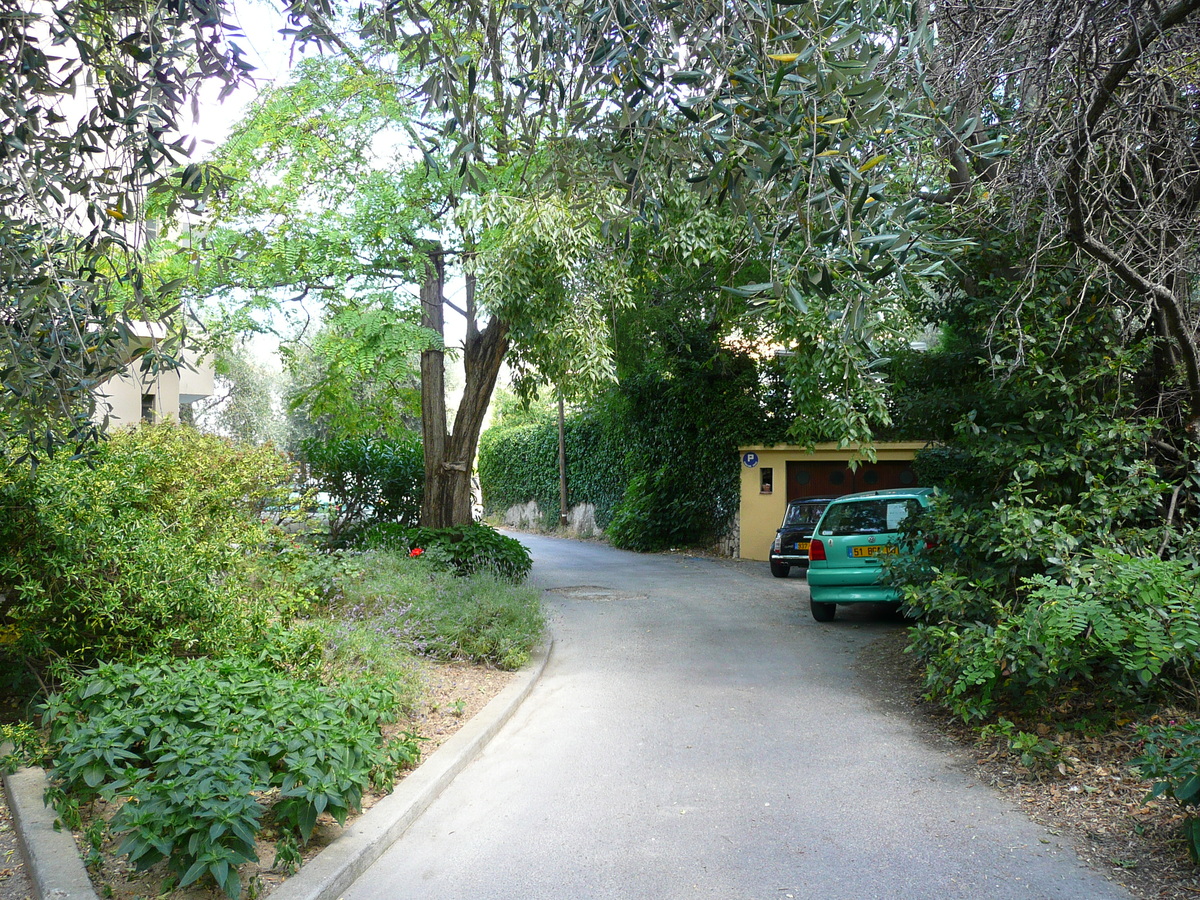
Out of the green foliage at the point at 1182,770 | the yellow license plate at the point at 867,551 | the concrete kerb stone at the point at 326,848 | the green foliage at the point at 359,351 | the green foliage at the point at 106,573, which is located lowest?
the concrete kerb stone at the point at 326,848

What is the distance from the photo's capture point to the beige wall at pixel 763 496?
2225 centimetres

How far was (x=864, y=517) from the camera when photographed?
12.1m

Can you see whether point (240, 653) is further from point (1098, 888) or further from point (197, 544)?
point (1098, 888)

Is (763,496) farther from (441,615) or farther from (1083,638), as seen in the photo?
(1083,638)

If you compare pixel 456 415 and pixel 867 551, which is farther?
pixel 456 415

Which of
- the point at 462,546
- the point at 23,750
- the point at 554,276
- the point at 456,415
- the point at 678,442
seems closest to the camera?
the point at 23,750

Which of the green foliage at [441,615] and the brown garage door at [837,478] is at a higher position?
the brown garage door at [837,478]

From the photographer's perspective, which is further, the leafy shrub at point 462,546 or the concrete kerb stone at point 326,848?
the leafy shrub at point 462,546

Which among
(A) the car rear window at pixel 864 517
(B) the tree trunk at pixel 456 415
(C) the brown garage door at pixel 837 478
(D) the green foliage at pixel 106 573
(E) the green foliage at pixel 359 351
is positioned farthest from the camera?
(C) the brown garage door at pixel 837 478

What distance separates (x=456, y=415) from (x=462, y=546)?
2.31 meters

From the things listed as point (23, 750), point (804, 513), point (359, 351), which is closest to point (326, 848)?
point (23, 750)

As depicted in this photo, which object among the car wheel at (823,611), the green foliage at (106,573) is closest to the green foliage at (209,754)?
the green foliage at (106,573)

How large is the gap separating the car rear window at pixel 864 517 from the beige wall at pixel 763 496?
9870 mm

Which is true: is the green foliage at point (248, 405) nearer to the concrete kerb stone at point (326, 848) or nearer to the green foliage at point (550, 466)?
the green foliage at point (550, 466)
